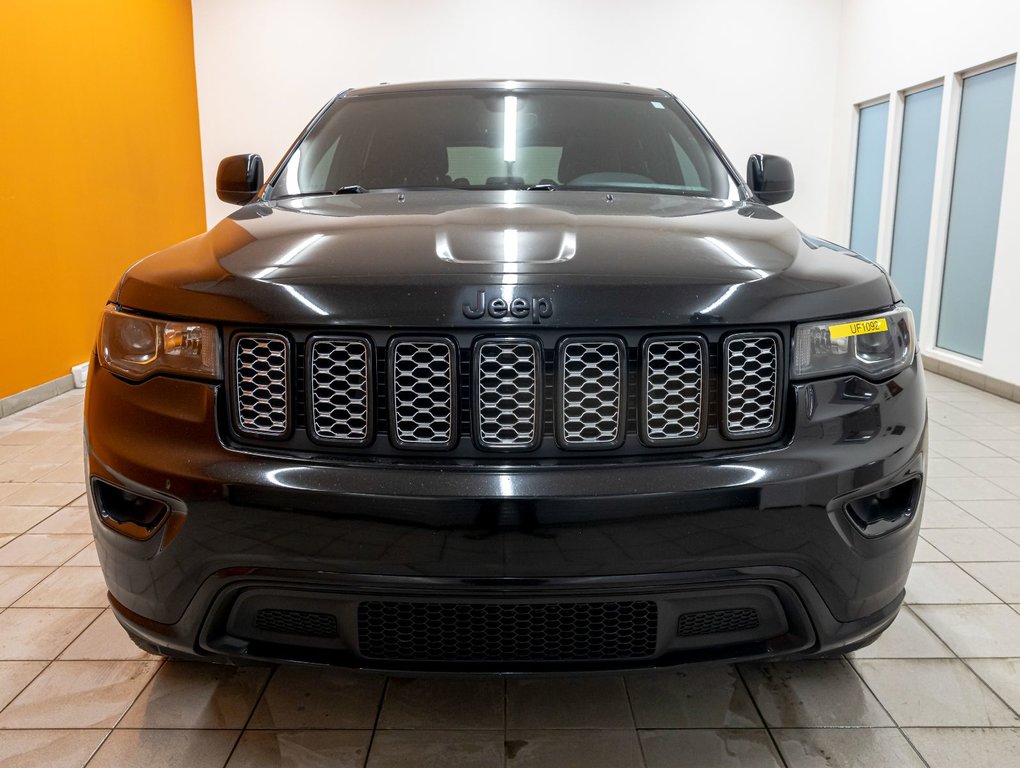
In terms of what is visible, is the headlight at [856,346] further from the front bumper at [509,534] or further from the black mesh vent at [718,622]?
the black mesh vent at [718,622]

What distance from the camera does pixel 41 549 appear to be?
2.62m

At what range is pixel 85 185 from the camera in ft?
17.6

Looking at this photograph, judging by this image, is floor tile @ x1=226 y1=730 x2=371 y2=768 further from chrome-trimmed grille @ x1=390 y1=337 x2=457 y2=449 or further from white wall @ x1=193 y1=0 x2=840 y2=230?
white wall @ x1=193 y1=0 x2=840 y2=230

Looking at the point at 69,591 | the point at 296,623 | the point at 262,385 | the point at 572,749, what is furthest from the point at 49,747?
the point at 572,749

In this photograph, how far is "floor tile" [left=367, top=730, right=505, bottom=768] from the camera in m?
1.56

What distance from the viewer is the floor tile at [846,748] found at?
5.13 feet

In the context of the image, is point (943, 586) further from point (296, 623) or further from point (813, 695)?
point (296, 623)

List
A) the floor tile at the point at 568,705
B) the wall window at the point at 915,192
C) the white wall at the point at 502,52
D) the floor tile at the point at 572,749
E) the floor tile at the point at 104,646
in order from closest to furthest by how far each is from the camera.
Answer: the floor tile at the point at 572,749, the floor tile at the point at 568,705, the floor tile at the point at 104,646, the wall window at the point at 915,192, the white wall at the point at 502,52

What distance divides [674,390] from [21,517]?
2.58 metres

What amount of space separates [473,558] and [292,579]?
0.29 meters

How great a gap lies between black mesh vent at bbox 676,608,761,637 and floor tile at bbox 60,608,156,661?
130 centimetres

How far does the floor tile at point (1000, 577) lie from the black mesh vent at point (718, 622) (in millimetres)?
1326

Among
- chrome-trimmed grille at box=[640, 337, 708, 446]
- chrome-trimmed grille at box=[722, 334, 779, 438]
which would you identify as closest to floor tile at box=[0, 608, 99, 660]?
chrome-trimmed grille at box=[640, 337, 708, 446]

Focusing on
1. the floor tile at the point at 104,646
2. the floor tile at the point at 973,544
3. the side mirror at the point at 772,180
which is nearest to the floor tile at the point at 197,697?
the floor tile at the point at 104,646
